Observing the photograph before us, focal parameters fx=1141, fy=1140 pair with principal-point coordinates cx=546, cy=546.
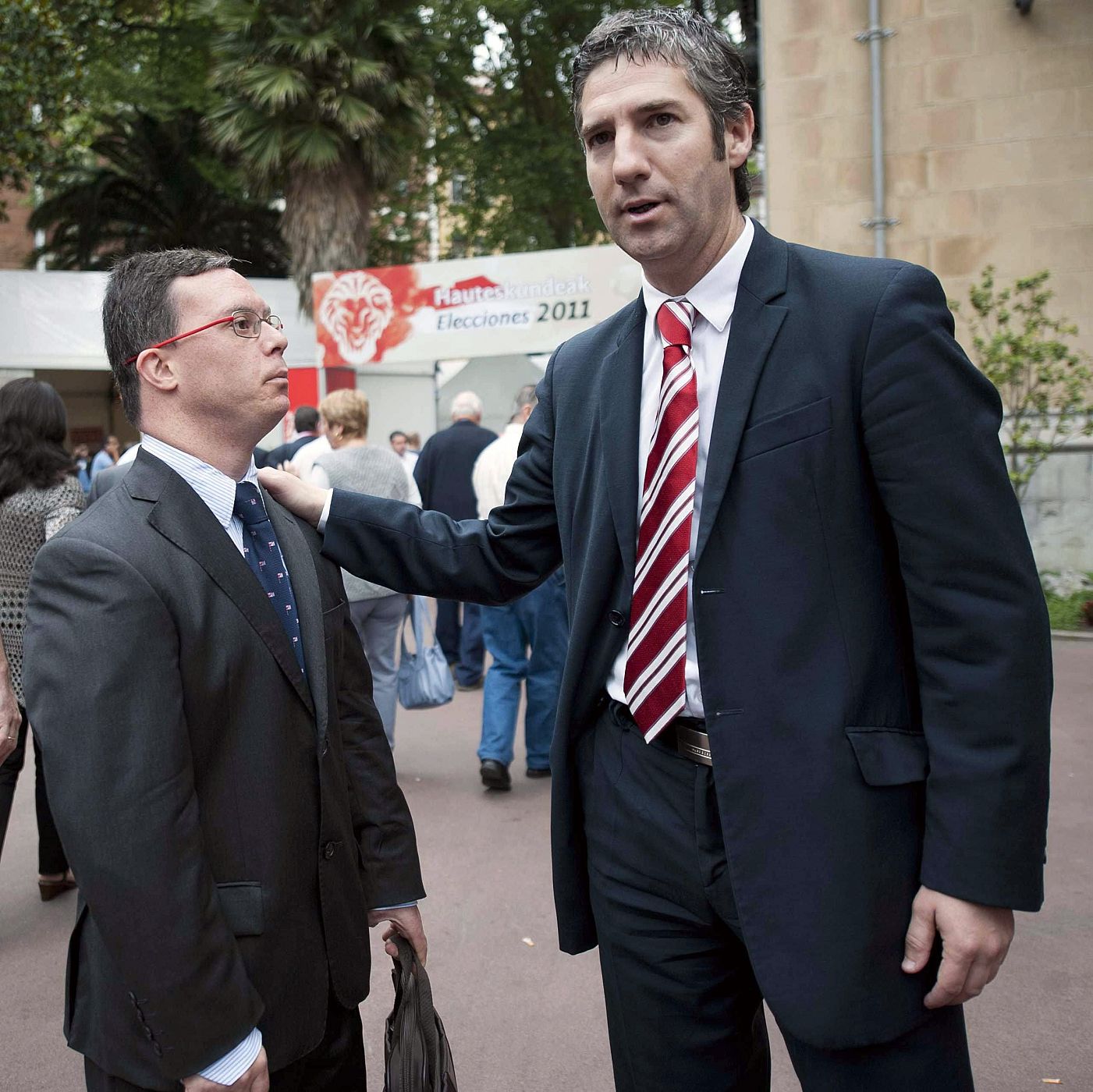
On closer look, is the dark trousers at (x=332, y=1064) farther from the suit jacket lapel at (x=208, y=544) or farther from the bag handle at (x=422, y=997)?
the suit jacket lapel at (x=208, y=544)

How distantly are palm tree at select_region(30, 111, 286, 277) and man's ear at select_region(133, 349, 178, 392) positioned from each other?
2117 centimetres

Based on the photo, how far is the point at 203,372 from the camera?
2031 millimetres

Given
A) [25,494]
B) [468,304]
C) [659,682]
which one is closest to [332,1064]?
[659,682]

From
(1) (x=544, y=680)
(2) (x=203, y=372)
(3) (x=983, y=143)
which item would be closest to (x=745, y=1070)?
(2) (x=203, y=372)

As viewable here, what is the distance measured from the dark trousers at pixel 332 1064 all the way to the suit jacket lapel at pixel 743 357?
45.0 inches

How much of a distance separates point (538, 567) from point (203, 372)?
0.79 meters

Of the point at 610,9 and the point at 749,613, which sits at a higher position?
the point at 610,9

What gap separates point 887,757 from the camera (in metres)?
1.73

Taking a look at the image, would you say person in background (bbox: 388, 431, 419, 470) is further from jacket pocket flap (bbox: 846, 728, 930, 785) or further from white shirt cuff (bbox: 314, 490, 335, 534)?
jacket pocket flap (bbox: 846, 728, 930, 785)

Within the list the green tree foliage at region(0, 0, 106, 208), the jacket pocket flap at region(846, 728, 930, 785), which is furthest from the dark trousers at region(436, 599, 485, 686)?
the green tree foliage at region(0, 0, 106, 208)

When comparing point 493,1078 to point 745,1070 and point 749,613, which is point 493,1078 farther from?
point 749,613

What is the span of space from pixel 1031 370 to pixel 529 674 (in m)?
7.20

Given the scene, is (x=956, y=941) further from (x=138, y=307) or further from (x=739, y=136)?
(x=138, y=307)

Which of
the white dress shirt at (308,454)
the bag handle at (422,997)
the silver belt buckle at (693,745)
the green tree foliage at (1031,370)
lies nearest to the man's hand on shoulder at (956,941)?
the silver belt buckle at (693,745)
